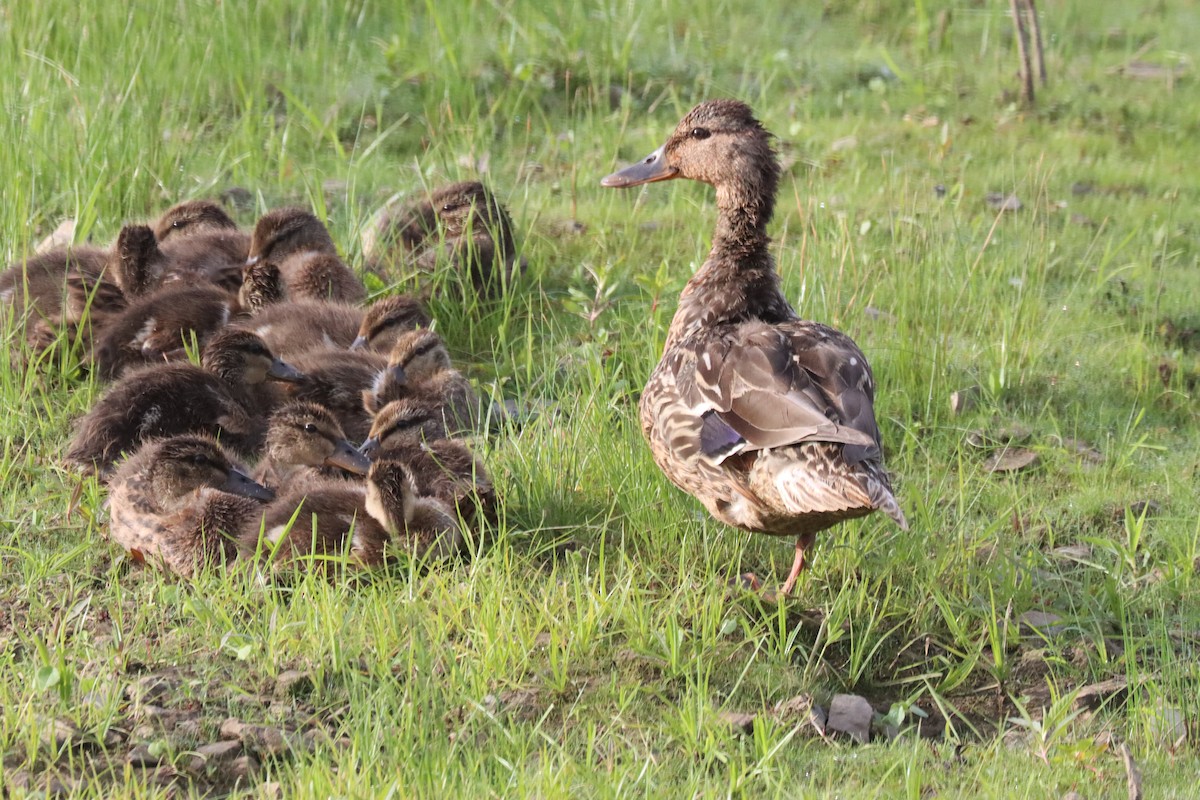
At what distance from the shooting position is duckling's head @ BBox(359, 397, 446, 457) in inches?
182

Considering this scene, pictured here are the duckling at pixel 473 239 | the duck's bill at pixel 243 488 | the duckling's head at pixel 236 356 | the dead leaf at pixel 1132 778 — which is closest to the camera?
the dead leaf at pixel 1132 778

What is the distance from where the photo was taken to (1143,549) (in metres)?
4.57

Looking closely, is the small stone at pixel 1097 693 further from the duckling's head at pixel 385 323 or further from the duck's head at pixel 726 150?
the duckling's head at pixel 385 323

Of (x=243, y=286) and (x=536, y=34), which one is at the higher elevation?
(x=536, y=34)

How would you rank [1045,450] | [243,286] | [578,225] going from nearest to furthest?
[1045,450] < [243,286] < [578,225]

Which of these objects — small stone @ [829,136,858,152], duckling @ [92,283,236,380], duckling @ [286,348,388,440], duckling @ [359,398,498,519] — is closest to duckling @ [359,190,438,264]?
duckling @ [92,283,236,380]

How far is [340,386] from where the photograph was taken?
5.03m

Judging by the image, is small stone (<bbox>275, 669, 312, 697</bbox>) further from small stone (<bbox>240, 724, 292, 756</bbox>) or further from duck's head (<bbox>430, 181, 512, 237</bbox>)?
duck's head (<bbox>430, 181, 512, 237</bbox>)

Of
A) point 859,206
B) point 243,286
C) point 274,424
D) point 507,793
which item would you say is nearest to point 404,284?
point 243,286

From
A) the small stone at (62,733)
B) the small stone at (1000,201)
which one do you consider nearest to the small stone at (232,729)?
the small stone at (62,733)

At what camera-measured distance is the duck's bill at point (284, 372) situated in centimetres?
491

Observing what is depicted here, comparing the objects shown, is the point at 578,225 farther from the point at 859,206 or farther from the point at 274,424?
the point at 274,424

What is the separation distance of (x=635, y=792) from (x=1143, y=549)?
225cm

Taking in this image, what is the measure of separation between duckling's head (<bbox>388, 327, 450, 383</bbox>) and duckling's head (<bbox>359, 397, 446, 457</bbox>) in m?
0.25
